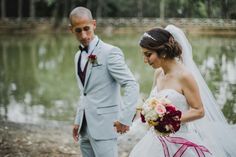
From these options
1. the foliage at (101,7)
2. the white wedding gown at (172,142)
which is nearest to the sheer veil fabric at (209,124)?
the white wedding gown at (172,142)

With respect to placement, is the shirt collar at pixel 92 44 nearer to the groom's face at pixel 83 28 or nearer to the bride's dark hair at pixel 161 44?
the groom's face at pixel 83 28

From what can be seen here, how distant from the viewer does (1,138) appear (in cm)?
820

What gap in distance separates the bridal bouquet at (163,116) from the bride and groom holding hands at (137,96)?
0.39 ft

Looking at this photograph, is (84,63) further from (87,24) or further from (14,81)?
(14,81)

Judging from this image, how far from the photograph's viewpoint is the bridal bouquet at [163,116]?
345 centimetres

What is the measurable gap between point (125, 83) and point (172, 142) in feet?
2.09

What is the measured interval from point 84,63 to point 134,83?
50cm

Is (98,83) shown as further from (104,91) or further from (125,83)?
(125,83)

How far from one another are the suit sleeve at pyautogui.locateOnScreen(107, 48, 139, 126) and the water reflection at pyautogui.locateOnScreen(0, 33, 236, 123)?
611cm

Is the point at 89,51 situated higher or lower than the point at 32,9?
lower

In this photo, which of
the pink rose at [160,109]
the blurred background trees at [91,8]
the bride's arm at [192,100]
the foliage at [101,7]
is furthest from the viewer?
the foliage at [101,7]

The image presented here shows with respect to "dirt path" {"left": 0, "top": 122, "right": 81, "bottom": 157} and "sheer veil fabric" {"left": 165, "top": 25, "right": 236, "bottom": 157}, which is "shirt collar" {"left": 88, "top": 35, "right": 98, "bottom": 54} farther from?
"dirt path" {"left": 0, "top": 122, "right": 81, "bottom": 157}

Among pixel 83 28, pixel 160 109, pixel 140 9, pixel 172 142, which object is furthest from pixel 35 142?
pixel 140 9

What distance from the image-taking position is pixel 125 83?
3.93m
